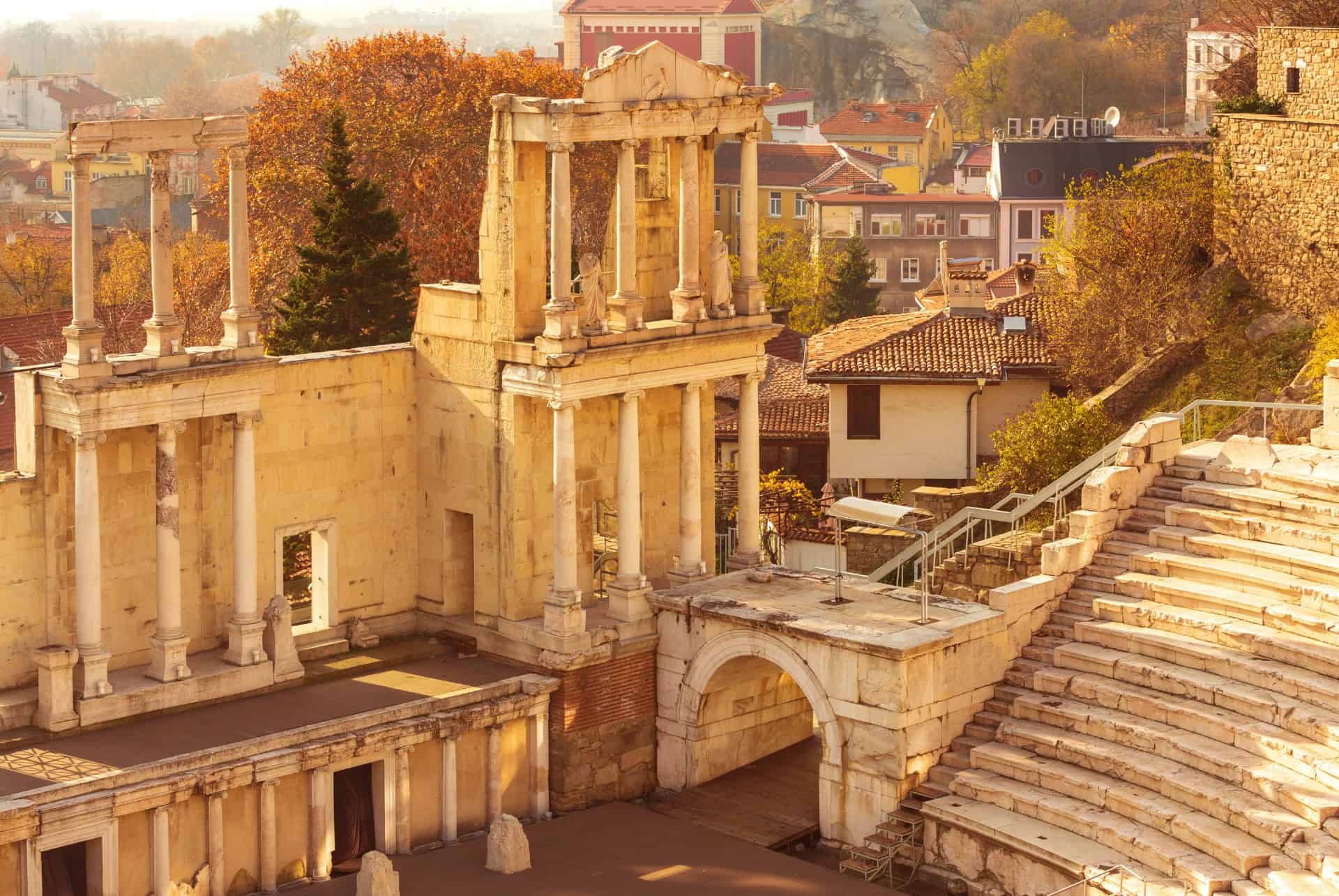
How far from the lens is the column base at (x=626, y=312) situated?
3647 cm

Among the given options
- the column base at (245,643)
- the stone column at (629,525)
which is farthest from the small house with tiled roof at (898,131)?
the column base at (245,643)

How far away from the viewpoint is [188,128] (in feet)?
111

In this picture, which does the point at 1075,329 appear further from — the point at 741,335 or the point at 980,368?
the point at 741,335

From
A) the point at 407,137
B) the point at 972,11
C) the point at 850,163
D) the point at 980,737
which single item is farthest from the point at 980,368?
the point at 972,11

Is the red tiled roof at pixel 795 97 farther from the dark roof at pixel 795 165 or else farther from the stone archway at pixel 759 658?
the stone archway at pixel 759 658

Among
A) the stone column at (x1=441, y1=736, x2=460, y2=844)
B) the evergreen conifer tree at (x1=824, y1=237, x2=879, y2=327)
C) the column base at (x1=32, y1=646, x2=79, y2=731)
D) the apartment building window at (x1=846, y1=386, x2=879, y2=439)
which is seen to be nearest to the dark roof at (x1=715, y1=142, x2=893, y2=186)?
the evergreen conifer tree at (x1=824, y1=237, x2=879, y2=327)

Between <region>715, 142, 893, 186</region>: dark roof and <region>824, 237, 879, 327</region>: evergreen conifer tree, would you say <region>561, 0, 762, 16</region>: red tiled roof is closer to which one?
<region>715, 142, 893, 186</region>: dark roof

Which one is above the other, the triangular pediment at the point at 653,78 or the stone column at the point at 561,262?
the triangular pediment at the point at 653,78

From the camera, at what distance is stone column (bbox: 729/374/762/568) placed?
38469mm

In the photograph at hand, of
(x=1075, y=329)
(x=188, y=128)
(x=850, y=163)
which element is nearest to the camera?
(x=188, y=128)

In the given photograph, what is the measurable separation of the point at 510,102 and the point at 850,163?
81112 millimetres

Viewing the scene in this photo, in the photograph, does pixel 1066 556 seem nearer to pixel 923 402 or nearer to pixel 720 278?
pixel 720 278

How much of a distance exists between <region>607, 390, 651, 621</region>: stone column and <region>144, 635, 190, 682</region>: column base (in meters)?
6.82

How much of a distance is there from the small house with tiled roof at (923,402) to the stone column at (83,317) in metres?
23.0
